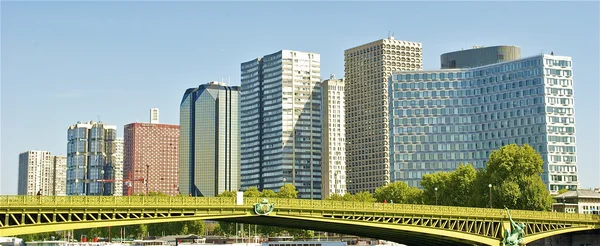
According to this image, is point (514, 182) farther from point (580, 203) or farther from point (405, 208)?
point (405, 208)

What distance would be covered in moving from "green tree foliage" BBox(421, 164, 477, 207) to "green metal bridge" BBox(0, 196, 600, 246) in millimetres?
37251

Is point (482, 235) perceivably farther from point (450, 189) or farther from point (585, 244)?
point (450, 189)

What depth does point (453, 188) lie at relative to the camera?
174250 millimetres

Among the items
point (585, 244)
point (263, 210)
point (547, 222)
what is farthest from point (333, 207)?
point (585, 244)

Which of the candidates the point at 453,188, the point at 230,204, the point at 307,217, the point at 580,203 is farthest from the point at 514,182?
the point at 230,204

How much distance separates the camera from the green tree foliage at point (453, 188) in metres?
171

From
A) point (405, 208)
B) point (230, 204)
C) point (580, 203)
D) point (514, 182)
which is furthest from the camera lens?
point (580, 203)

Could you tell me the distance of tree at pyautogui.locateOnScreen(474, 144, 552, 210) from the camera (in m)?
157

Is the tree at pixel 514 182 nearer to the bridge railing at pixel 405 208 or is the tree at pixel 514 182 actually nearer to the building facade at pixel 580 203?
the building facade at pixel 580 203

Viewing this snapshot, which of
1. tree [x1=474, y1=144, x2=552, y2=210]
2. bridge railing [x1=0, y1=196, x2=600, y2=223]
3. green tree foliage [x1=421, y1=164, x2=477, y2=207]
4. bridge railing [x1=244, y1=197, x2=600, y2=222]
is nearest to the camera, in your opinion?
bridge railing [x1=0, y1=196, x2=600, y2=223]

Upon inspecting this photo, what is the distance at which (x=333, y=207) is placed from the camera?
101125 millimetres

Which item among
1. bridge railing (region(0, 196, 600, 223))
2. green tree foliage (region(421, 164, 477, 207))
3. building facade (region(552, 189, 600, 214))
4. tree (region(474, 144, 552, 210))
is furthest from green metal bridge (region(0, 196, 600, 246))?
green tree foliage (region(421, 164, 477, 207))

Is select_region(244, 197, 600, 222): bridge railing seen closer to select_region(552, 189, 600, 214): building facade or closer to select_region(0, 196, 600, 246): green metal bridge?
select_region(0, 196, 600, 246): green metal bridge

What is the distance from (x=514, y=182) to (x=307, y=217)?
7388 centimetres
